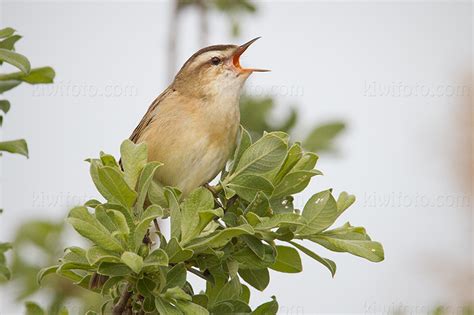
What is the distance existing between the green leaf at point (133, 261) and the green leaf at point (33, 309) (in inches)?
24.1

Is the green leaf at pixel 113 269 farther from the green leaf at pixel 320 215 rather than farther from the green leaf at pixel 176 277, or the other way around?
the green leaf at pixel 320 215

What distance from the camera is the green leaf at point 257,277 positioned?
8.70ft

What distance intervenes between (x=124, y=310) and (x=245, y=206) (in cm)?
50

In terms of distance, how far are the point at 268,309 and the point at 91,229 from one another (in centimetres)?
63

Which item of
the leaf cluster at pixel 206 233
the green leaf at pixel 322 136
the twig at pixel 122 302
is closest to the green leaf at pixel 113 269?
the leaf cluster at pixel 206 233

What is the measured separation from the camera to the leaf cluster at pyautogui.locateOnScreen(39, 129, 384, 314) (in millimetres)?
2291

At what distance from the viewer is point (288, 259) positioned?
8.78 feet

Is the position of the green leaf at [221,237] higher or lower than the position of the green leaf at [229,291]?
higher

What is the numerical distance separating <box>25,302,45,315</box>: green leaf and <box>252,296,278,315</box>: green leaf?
709 mm

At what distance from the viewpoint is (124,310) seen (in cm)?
244

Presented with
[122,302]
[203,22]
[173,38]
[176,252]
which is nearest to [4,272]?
[122,302]

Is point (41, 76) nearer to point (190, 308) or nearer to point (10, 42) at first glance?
point (10, 42)

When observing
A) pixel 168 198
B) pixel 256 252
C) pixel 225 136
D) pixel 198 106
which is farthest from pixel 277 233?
pixel 198 106

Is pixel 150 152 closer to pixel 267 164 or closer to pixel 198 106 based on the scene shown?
pixel 198 106
